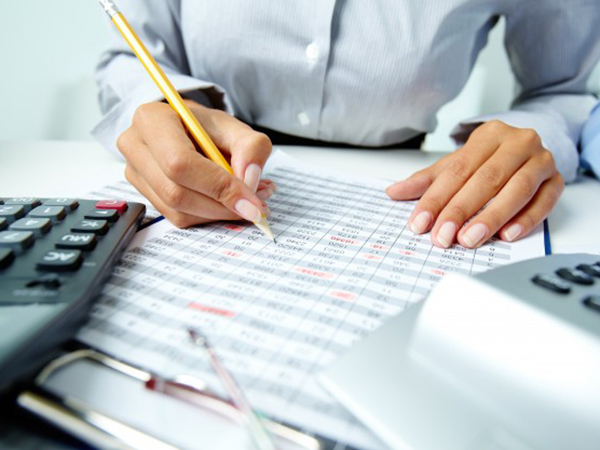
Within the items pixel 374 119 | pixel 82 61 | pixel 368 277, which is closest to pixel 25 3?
pixel 82 61

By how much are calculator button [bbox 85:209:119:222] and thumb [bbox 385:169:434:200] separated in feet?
0.65

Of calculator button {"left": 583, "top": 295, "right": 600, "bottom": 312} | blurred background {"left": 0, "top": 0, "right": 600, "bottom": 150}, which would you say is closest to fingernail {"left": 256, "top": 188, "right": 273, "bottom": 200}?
calculator button {"left": 583, "top": 295, "right": 600, "bottom": 312}

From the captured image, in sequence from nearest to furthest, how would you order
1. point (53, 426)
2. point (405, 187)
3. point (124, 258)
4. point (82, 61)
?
point (53, 426) < point (124, 258) < point (405, 187) < point (82, 61)

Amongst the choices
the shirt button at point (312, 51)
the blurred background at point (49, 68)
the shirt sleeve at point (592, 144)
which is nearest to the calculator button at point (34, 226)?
the shirt button at point (312, 51)

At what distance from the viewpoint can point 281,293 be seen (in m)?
0.21

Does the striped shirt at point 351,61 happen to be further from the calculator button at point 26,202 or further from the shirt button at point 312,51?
the calculator button at point 26,202

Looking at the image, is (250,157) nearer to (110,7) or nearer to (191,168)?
(191,168)

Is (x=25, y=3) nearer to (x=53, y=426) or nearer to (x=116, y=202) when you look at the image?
(x=116, y=202)

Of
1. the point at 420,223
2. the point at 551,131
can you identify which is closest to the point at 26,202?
the point at 420,223

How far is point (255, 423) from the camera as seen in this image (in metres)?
0.13

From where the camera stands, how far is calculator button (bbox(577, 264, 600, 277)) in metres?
0.19

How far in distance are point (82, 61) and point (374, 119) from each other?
1.97 ft

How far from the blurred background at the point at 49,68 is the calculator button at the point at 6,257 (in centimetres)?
62

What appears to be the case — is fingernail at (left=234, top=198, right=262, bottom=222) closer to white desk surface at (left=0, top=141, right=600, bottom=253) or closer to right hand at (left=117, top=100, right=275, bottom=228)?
right hand at (left=117, top=100, right=275, bottom=228)
